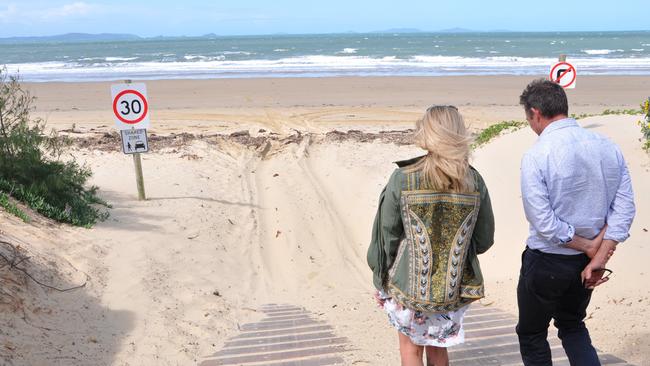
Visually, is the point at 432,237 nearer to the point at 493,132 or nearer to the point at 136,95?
the point at 136,95

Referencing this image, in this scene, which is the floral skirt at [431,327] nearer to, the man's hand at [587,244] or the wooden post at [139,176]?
the man's hand at [587,244]

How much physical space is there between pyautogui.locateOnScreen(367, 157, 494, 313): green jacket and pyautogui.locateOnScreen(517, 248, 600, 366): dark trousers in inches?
13.1

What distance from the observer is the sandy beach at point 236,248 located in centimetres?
447

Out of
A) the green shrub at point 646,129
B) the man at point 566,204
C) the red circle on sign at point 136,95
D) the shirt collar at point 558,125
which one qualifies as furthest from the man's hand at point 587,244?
the red circle on sign at point 136,95

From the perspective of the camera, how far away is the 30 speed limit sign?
25.4ft

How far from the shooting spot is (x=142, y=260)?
6066 mm

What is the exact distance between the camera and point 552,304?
3219mm

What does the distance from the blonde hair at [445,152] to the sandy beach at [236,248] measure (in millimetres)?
1717

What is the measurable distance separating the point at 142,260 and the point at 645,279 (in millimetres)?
4642

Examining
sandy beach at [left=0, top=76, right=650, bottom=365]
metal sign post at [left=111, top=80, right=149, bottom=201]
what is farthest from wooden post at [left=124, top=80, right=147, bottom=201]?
sandy beach at [left=0, top=76, right=650, bottom=365]

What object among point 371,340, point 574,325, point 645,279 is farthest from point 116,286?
point 645,279

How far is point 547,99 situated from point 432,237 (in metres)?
0.96

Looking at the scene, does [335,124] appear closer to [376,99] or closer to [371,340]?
[376,99]

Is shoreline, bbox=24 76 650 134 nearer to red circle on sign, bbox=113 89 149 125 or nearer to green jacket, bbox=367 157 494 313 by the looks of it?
red circle on sign, bbox=113 89 149 125
